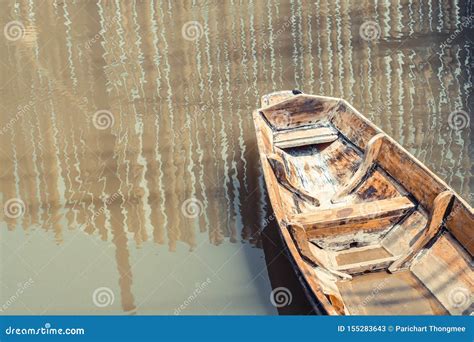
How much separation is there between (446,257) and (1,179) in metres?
7.33

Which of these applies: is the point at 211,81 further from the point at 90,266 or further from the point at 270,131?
the point at 90,266

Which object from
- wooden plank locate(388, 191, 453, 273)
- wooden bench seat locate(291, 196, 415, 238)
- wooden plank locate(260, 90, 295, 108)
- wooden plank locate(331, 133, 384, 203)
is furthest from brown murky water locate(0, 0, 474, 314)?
wooden plank locate(388, 191, 453, 273)

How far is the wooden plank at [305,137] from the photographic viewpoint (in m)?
9.64

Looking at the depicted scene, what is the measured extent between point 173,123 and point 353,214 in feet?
17.2

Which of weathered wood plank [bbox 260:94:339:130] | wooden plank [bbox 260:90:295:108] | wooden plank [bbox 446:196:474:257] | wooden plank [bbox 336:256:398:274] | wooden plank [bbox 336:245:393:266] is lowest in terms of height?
wooden plank [bbox 336:245:393:266]

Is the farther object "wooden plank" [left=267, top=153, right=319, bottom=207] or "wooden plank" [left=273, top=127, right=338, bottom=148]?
"wooden plank" [left=273, top=127, right=338, bottom=148]

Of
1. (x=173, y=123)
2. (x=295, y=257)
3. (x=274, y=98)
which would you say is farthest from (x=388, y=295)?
(x=173, y=123)

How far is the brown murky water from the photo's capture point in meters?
7.83

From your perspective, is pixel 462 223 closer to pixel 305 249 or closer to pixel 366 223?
pixel 366 223

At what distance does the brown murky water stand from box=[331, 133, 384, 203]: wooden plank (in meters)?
1.14

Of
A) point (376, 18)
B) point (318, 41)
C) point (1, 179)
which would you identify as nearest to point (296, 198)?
point (1, 179)

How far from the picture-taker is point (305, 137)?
32.0 ft

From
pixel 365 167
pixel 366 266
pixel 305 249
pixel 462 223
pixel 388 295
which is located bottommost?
pixel 388 295

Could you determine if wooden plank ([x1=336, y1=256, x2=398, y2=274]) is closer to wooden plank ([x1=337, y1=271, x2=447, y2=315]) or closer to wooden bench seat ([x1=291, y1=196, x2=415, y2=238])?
wooden plank ([x1=337, y1=271, x2=447, y2=315])
